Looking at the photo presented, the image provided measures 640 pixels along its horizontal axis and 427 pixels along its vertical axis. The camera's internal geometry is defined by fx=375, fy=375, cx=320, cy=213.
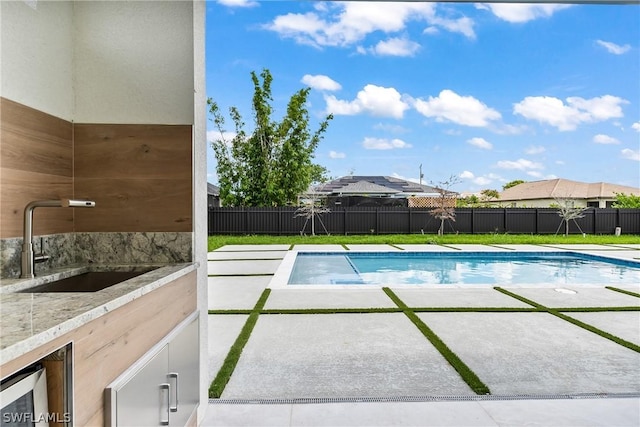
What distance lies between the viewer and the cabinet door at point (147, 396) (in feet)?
4.11

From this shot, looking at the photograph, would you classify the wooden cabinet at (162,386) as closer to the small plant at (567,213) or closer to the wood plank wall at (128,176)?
the wood plank wall at (128,176)

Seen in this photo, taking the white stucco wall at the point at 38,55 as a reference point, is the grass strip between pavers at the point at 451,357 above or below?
below

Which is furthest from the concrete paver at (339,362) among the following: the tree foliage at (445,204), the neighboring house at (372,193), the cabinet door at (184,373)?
the neighboring house at (372,193)

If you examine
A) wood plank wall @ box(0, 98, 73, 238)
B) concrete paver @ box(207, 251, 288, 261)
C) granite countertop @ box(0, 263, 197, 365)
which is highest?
wood plank wall @ box(0, 98, 73, 238)

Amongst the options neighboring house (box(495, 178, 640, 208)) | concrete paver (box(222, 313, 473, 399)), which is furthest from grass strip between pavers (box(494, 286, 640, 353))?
neighboring house (box(495, 178, 640, 208))

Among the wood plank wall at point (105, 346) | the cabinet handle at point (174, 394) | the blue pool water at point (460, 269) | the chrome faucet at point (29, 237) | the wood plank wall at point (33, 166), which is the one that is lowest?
the blue pool water at point (460, 269)

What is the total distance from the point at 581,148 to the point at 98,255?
29364 millimetres

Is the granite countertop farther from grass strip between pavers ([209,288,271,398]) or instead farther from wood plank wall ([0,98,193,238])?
grass strip between pavers ([209,288,271,398])

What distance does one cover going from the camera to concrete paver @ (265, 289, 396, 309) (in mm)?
4398

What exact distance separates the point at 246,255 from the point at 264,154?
6.99 m

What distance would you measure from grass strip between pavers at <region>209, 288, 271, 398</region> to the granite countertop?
3.39 feet

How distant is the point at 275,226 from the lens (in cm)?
1388

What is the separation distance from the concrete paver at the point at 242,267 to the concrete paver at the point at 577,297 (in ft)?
12.9

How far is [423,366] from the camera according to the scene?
8.86 feet
